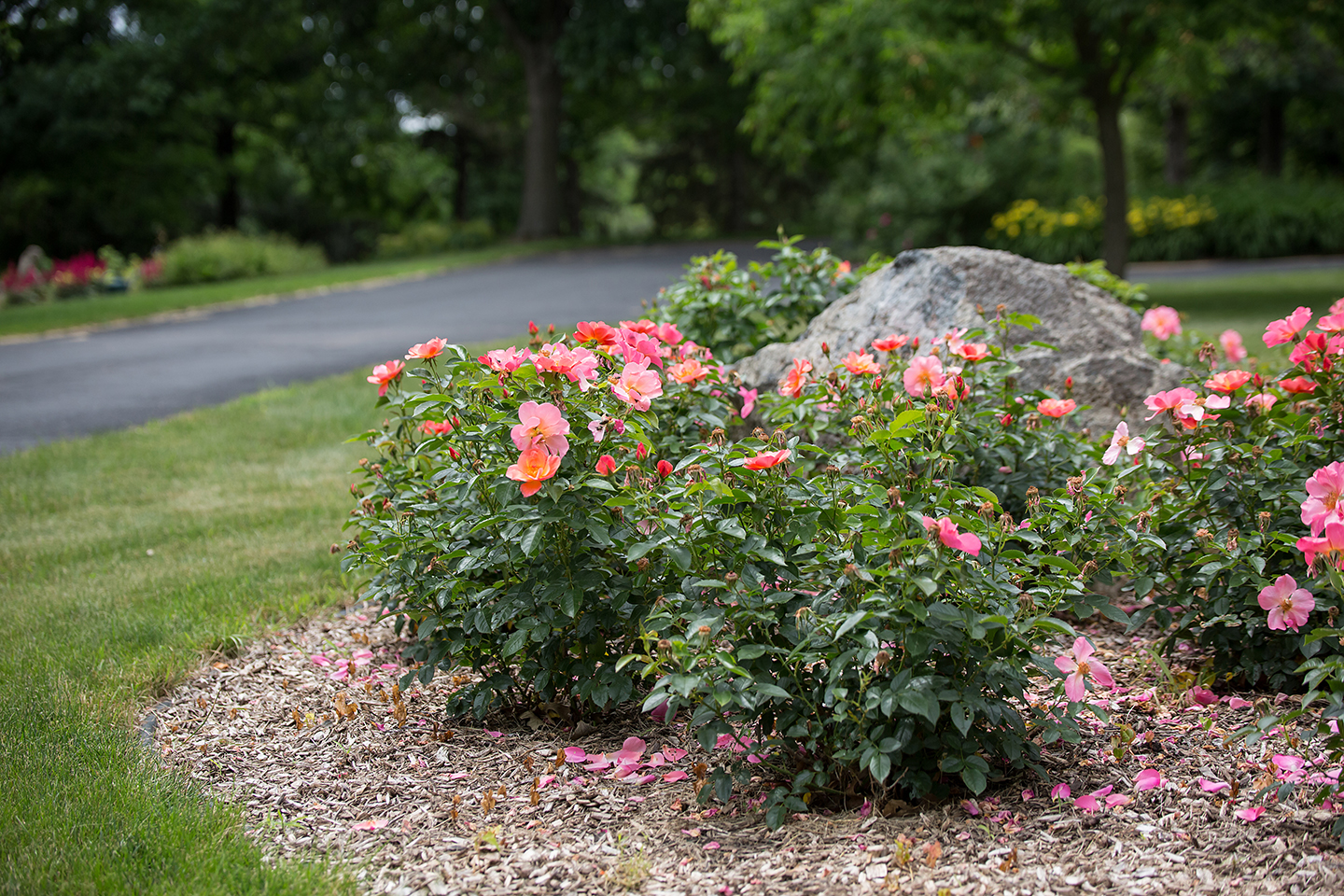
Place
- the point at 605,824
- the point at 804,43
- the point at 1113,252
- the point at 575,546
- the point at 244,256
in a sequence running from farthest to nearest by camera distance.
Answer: the point at 244,256, the point at 804,43, the point at 1113,252, the point at 575,546, the point at 605,824

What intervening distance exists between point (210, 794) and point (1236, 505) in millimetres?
2810

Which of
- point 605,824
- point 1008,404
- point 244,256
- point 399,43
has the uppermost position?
point 399,43

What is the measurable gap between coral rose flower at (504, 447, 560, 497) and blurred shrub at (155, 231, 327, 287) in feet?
54.6

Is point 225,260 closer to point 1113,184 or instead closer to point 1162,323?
point 1113,184

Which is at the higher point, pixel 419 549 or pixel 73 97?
pixel 73 97

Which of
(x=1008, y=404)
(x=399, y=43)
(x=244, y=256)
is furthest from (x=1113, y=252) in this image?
(x=399, y=43)

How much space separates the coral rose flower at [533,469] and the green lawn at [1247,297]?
7382 millimetres

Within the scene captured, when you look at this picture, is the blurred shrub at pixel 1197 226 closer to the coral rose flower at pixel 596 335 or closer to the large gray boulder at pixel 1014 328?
the large gray boulder at pixel 1014 328

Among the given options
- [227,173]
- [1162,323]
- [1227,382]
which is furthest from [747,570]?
[227,173]

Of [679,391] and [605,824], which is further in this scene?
[679,391]

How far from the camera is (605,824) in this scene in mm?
2332

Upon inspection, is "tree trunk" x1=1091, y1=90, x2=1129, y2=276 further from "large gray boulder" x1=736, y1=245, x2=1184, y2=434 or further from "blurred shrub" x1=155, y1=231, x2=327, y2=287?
"blurred shrub" x1=155, y1=231, x2=327, y2=287

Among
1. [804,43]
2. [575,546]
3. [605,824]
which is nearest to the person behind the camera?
[605,824]

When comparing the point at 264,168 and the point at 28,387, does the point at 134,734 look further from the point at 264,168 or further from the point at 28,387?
the point at 264,168
